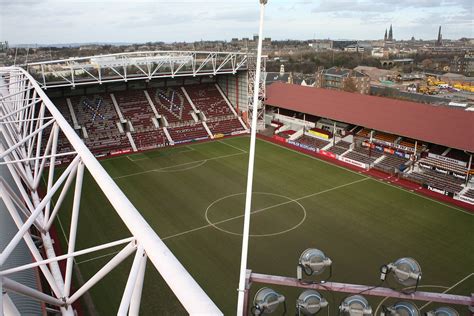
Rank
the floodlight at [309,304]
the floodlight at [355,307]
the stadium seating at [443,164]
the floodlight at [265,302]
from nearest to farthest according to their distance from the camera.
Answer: the floodlight at [355,307]
the floodlight at [309,304]
the floodlight at [265,302]
the stadium seating at [443,164]

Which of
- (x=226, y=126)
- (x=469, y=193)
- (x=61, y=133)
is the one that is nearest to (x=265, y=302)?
(x=469, y=193)

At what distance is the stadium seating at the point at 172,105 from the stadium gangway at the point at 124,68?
340cm

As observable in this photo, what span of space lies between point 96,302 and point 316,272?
13004 mm

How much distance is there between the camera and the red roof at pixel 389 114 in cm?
2791

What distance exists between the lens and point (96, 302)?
16.4 meters

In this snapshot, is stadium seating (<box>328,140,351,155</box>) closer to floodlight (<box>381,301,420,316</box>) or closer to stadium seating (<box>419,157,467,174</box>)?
stadium seating (<box>419,157,467,174</box>)

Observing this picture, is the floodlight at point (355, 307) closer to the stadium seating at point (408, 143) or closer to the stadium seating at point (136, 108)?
the stadium seating at point (408, 143)

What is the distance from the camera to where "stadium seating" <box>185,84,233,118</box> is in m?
45.7

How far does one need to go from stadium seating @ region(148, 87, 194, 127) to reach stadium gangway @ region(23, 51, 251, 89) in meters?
3.40

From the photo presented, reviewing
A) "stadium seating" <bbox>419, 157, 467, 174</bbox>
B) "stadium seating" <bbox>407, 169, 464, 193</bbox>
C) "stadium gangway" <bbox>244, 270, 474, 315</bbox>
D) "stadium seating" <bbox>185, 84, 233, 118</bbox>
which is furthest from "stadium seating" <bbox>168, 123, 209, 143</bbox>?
"stadium gangway" <bbox>244, 270, 474, 315</bbox>

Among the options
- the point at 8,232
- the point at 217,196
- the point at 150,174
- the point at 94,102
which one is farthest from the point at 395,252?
the point at 94,102

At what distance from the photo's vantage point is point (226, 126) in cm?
4441

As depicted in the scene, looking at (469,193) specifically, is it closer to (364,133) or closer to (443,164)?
(443,164)

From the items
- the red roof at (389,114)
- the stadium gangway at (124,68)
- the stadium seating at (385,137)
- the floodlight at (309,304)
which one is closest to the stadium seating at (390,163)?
the stadium seating at (385,137)
